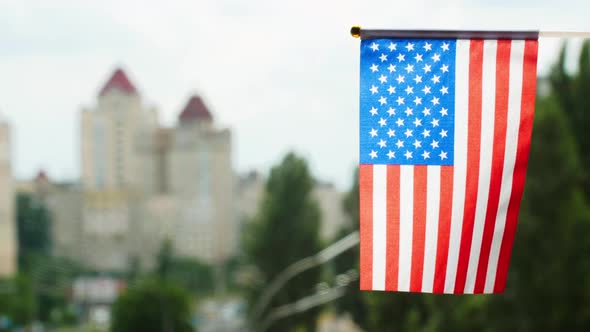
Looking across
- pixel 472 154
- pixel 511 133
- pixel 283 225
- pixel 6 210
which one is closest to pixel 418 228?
pixel 472 154

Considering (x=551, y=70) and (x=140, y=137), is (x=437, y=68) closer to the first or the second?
(x=551, y=70)

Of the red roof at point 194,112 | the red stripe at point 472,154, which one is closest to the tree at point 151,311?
the red stripe at point 472,154

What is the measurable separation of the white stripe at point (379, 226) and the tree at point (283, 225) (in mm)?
41526

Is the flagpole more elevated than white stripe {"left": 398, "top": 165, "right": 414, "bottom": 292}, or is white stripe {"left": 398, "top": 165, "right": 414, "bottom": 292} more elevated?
the flagpole

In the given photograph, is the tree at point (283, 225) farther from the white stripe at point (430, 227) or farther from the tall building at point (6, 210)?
the tall building at point (6, 210)

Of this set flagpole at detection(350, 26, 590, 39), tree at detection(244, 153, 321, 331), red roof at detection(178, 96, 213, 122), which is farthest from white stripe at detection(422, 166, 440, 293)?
red roof at detection(178, 96, 213, 122)

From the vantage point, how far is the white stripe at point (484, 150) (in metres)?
8.40

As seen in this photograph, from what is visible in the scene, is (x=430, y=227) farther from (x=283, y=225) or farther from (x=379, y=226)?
(x=283, y=225)

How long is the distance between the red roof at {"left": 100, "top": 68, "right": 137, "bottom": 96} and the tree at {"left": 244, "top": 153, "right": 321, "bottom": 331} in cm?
7395

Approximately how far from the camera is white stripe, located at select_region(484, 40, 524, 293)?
8.38m

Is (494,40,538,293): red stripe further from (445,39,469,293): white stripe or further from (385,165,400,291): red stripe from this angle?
(385,165,400,291): red stripe

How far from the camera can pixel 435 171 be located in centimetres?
849

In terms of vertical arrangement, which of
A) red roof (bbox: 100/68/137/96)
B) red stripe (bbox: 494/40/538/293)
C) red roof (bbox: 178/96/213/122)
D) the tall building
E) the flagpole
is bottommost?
the tall building

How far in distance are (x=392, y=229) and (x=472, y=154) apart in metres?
0.69
